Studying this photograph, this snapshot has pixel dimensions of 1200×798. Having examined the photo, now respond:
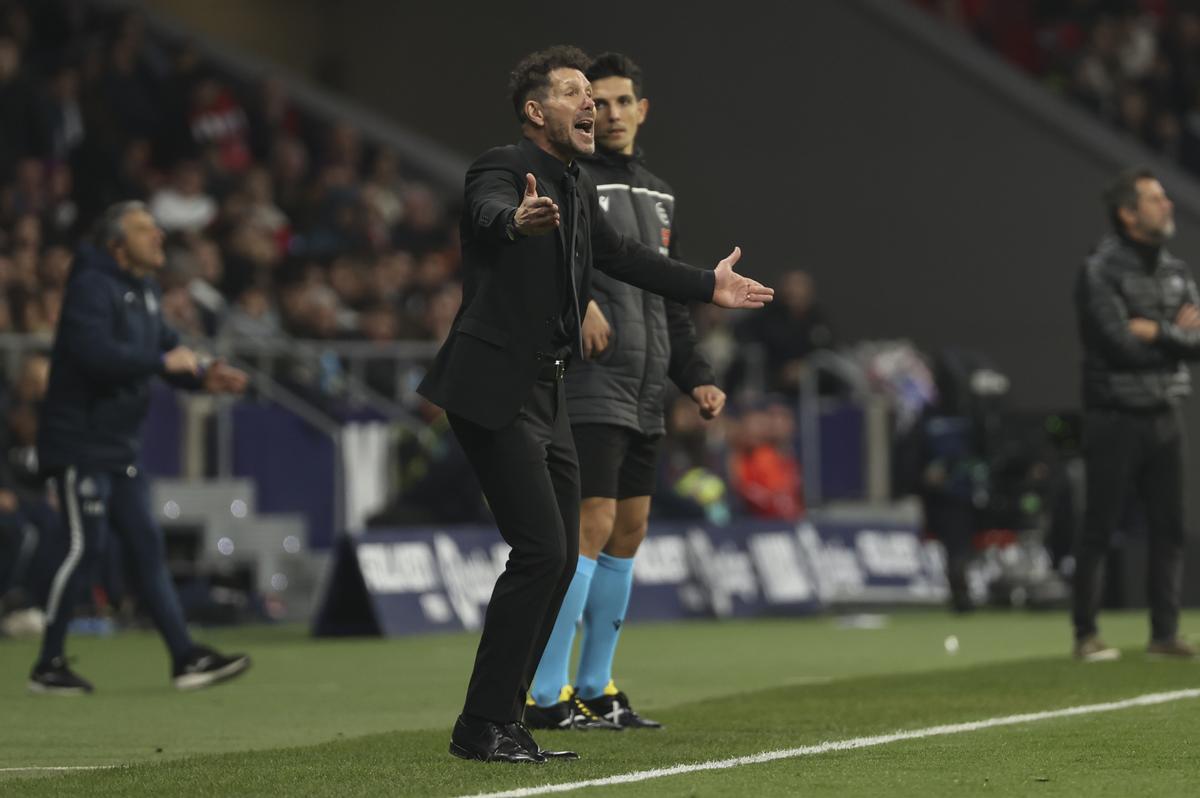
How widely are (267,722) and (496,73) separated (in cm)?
1837

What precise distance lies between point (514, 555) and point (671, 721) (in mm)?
2025

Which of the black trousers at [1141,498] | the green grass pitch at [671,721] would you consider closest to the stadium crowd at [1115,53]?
the green grass pitch at [671,721]

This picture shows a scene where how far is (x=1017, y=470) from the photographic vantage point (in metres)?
18.3

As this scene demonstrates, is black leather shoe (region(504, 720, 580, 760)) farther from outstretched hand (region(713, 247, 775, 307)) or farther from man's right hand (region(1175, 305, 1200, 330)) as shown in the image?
man's right hand (region(1175, 305, 1200, 330))

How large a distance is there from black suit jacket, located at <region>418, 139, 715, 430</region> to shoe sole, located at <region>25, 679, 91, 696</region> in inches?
172

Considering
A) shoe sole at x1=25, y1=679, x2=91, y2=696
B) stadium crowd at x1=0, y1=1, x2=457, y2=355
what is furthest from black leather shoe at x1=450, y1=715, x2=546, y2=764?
stadium crowd at x1=0, y1=1, x2=457, y2=355

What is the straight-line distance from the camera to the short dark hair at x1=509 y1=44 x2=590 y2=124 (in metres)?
7.19

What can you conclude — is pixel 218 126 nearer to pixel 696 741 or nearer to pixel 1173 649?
pixel 1173 649

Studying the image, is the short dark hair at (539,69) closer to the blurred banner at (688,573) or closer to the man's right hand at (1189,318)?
the man's right hand at (1189,318)

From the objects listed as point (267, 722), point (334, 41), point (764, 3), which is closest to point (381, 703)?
point (267, 722)

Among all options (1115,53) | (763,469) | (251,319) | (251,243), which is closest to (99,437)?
(251,319)

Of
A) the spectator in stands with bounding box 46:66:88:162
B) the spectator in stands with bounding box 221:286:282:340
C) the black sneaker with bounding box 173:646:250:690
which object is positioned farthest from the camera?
the spectator in stands with bounding box 46:66:88:162

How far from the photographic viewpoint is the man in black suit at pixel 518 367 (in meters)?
6.98

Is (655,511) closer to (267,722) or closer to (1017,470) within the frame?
(1017,470)
